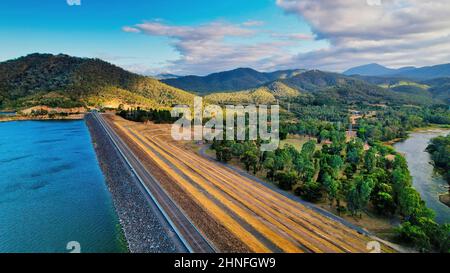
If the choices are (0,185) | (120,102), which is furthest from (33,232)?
(120,102)

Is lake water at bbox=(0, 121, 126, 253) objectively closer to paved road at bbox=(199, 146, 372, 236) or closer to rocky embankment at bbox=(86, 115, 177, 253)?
rocky embankment at bbox=(86, 115, 177, 253)

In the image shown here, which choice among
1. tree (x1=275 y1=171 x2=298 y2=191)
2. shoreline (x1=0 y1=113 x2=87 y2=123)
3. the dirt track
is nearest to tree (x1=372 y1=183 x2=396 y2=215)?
the dirt track

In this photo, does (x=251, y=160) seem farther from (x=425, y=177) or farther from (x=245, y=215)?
(x=425, y=177)

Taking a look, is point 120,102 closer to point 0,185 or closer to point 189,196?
point 0,185

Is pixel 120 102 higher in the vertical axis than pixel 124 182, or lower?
higher

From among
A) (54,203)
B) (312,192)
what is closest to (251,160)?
(312,192)
